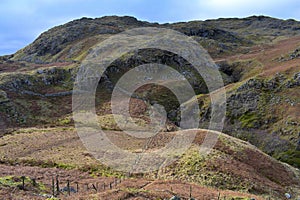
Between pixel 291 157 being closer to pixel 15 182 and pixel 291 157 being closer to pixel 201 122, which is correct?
pixel 201 122

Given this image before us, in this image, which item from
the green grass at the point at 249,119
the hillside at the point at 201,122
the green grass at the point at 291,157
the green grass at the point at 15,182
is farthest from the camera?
the green grass at the point at 249,119

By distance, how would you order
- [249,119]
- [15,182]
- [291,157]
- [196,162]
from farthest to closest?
[249,119]
[291,157]
[196,162]
[15,182]

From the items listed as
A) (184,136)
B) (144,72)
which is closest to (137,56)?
(144,72)

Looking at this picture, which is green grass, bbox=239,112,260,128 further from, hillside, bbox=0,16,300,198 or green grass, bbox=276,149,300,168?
green grass, bbox=276,149,300,168

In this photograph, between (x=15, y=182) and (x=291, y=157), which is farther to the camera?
(x=291, y=157)

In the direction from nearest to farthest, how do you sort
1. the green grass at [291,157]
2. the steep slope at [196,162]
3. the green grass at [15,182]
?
the green grass at [15,182] → the steep slope at [196,162] → the green grass at [291,157]

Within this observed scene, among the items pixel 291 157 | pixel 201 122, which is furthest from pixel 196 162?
pixel 201 122

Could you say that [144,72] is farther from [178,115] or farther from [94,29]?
[94,29]

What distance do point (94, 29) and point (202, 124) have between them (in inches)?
4704

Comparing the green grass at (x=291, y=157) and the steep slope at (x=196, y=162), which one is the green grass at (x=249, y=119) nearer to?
the green grass at (x=291, y=157)

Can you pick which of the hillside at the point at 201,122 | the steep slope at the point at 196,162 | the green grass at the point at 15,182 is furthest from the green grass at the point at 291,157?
the green grass at the point at 15,182

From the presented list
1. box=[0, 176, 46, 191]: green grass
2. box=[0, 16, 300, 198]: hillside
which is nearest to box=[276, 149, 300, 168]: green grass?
box=[0, 16, 300, 198]: hillside

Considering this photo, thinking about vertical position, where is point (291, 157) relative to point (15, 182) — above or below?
below

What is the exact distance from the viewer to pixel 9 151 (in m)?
55.7
